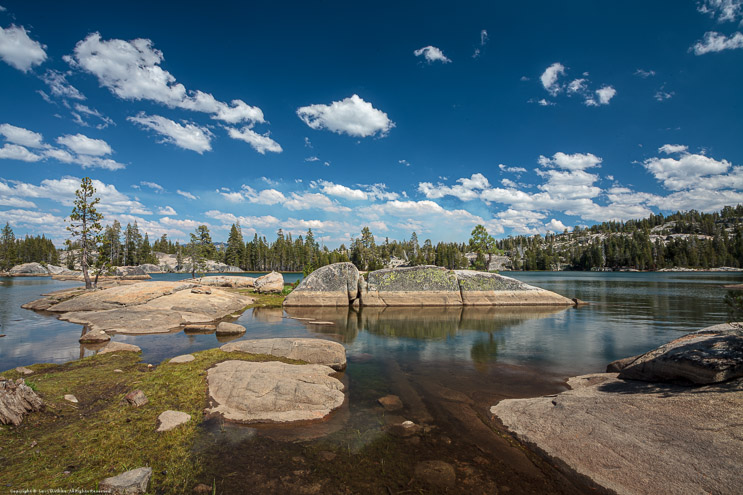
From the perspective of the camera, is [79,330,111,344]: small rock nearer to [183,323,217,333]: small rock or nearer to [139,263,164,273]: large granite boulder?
[183,323,217,333]: small rock

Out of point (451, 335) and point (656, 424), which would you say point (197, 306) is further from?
point (656, 424)

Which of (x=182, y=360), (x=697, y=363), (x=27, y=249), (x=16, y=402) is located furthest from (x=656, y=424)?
(x=27, y=249)

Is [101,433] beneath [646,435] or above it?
beneath

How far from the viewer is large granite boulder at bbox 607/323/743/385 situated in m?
7.35

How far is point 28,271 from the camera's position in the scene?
307 feet

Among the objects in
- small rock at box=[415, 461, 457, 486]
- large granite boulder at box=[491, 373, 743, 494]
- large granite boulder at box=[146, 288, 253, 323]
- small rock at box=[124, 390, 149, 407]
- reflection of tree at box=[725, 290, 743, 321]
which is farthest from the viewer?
large granite boulder at box=[146, 288, 253, 323]

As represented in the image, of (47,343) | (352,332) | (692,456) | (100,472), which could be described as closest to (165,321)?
(47,343)

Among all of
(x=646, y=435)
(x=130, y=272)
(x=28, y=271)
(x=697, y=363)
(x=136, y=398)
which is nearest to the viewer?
(x=646, y=435)

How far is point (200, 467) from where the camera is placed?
235 inches

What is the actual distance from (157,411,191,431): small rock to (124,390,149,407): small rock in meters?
1.01

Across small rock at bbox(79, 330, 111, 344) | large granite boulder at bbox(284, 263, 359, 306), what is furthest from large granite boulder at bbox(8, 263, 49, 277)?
small rock at bbox(79, 330, 111, 344)

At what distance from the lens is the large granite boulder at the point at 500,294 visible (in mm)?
33594

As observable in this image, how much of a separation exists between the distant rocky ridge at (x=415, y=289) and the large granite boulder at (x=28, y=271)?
113m

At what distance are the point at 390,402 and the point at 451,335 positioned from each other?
38.0 ft
